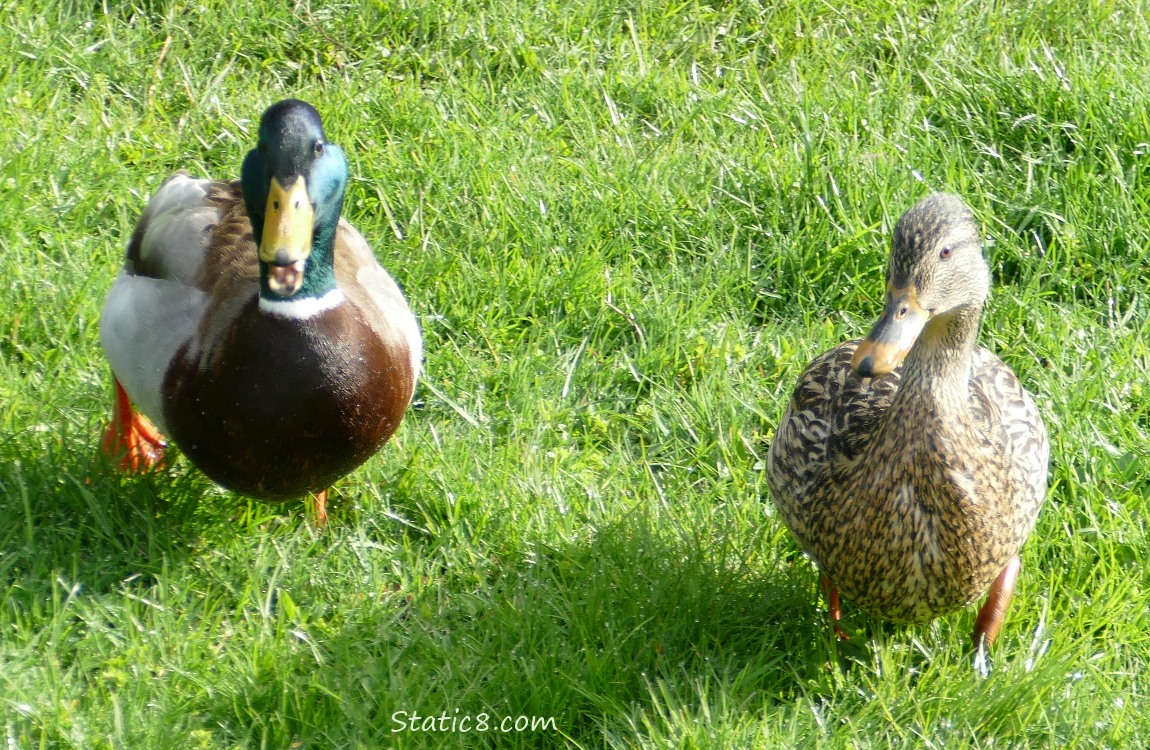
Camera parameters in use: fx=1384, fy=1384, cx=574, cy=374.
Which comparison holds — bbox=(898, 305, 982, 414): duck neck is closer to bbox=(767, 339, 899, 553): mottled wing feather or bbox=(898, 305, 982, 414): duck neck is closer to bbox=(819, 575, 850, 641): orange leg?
bbox=(767, 339, 899, 553): mottled wing feather

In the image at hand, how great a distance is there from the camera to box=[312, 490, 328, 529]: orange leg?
356 centimetres

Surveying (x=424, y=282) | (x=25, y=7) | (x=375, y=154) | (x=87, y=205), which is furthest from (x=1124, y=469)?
(x=25, y=7)

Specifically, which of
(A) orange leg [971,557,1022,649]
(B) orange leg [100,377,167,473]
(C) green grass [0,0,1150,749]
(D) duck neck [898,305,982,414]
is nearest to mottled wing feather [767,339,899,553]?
(D) duck neck [898,305,982,414]

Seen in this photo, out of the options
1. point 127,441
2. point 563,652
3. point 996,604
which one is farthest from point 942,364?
point 127,441

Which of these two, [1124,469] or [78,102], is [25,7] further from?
[1124,469]

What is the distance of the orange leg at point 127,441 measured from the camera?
3584 mm

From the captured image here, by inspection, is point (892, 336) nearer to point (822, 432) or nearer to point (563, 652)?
point (822, 432)

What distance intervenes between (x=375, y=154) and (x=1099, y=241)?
2.32m

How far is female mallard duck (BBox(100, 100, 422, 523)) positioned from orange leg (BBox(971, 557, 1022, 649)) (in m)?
1.46

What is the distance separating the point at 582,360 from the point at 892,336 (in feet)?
5.20

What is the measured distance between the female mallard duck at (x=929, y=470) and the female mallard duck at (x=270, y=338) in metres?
1.04

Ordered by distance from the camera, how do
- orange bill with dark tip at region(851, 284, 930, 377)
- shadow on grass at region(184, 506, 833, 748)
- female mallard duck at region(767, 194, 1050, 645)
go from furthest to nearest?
shadow on grass at region(184, 506, 833, 748) < female mallard duck at region(767, 194, 1050, 645) < orange bill with dark tip at region(851, 284, 930, 377)

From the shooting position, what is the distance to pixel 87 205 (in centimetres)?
435

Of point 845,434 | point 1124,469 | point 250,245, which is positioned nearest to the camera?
point 845,434
